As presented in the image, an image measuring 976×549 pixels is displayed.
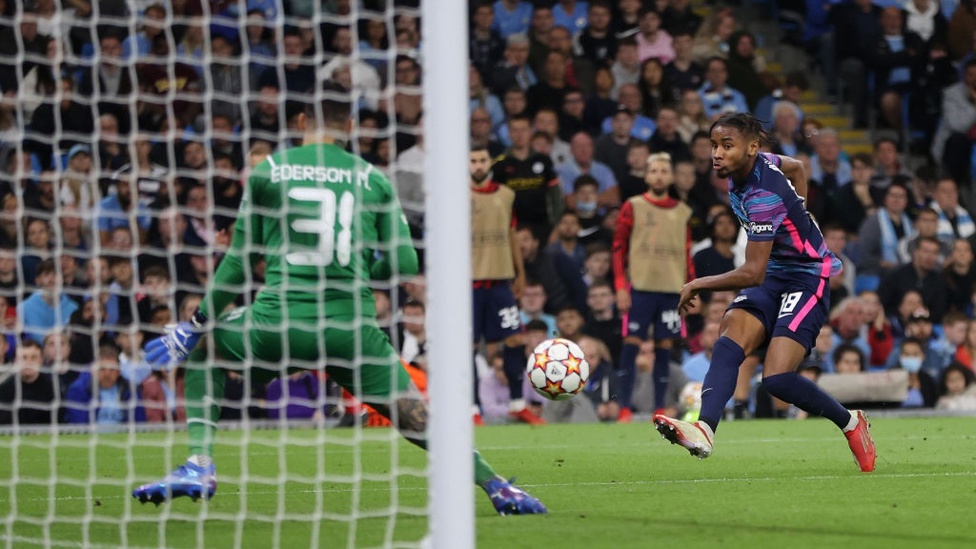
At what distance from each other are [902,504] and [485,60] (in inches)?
409

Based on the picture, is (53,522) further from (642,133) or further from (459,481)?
(642,133)

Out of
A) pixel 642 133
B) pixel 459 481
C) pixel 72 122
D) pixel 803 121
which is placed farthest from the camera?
pixel 803 121

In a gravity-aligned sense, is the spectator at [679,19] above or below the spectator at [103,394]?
above

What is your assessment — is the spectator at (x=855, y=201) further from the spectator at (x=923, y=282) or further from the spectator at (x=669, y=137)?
the spectator at (x=669, y=137)

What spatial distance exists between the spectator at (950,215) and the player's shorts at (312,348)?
35.1 feet

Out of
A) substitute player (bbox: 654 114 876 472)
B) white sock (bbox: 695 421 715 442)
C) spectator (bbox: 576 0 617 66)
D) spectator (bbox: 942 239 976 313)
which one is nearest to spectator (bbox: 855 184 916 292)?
spectator (bbox: 942 239 976 313)

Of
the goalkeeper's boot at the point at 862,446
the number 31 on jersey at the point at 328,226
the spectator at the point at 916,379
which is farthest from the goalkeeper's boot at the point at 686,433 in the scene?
the spectator at the point at 916,379

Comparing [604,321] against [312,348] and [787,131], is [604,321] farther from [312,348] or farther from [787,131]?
[312,348]

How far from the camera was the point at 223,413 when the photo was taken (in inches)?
547

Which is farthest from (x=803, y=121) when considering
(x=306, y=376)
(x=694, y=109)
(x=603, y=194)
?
(x=306, y=376)

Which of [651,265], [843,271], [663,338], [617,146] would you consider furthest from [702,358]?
[617,146]

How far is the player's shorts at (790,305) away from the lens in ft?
27.0

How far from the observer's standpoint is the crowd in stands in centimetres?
1159

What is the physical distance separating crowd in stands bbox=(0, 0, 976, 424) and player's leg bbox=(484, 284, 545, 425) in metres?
0.29
